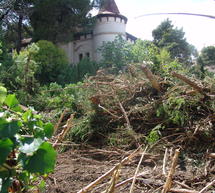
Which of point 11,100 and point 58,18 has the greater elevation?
point 58,18

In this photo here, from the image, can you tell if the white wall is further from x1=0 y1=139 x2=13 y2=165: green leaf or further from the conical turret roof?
x1=0 y1=139 x2=13 y2=165: green leaf

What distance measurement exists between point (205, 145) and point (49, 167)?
233 centimetres

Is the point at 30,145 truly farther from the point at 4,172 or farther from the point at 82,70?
the point at 82,70

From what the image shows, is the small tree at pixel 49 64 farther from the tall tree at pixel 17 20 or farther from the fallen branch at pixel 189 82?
the fallen branch at pixel 189 82

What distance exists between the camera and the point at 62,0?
66.1 ft

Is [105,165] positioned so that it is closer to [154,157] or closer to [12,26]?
[154,157]

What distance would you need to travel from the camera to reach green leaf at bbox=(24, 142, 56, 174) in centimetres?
75

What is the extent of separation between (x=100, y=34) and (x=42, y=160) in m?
22.2

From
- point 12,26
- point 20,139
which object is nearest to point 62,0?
point 12,26

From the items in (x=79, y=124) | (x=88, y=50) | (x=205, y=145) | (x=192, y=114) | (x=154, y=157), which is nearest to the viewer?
(x=154, y=157)

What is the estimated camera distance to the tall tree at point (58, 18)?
65.7 ft

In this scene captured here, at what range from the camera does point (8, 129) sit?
0.74 meters

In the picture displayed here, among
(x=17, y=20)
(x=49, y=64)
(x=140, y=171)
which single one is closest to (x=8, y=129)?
(x=140, y=171)

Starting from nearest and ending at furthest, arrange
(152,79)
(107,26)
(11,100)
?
(11,100)
(152,79)
(107,26)
